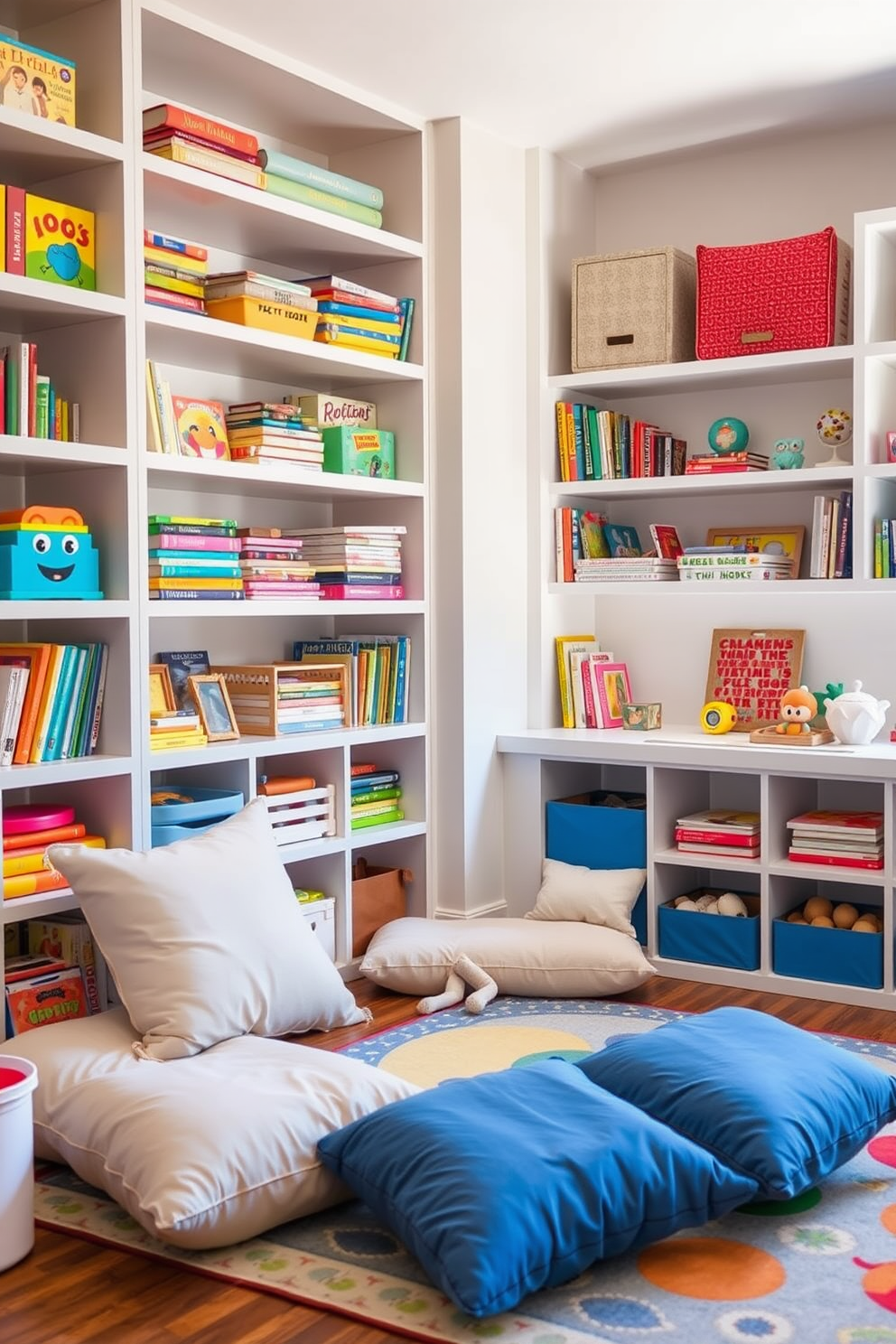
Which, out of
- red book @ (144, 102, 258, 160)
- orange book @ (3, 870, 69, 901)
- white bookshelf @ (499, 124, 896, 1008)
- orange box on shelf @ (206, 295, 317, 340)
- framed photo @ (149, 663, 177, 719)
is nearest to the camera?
orange book @ (3, 870, 69, 901)

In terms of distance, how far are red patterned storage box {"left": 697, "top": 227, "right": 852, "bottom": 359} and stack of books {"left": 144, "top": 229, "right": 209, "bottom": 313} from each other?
4.99 feet

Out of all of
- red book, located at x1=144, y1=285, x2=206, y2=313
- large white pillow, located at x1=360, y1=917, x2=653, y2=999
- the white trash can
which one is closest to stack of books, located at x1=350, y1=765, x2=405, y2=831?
large white pillow, located at x1=360, y1=917, x2=653, y2=999

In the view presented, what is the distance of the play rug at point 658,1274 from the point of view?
205cm

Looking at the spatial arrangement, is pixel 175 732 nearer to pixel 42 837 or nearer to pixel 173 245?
pixel 42 837

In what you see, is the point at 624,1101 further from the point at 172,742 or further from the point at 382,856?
the point at 382,856

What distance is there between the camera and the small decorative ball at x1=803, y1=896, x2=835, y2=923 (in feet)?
12.8

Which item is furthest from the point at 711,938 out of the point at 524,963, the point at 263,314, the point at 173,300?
the point at 173,300

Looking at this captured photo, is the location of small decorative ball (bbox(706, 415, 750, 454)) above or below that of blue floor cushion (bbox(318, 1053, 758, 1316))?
above

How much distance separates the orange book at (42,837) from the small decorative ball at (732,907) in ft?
5.93

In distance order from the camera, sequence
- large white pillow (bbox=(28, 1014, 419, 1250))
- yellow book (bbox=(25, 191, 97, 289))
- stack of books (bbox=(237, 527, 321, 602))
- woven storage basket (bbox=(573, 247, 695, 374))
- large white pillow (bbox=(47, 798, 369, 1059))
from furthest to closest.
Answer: woven storage basket (bbox=(573, 247, 695, 374)) → stack of books (bbox=(237, 527, 321, 602)) → yellow book (bbox=(25, 191, 97, 289)) → large white pillow (bbox=(47, 798, 369, 1059)) → large white pillow (bbox=(28, 1014, 419, 1250))

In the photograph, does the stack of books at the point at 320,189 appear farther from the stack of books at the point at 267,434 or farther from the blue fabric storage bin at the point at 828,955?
the blue fabric storage bin at the point at 828,955

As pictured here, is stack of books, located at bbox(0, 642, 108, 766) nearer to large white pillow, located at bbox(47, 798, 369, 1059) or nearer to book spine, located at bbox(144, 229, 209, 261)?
large white pillow, located at bbox(47, 798, 369, 1059)

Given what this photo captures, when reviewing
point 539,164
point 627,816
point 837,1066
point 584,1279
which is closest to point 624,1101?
point 584,1279

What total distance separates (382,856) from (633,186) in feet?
7.83
